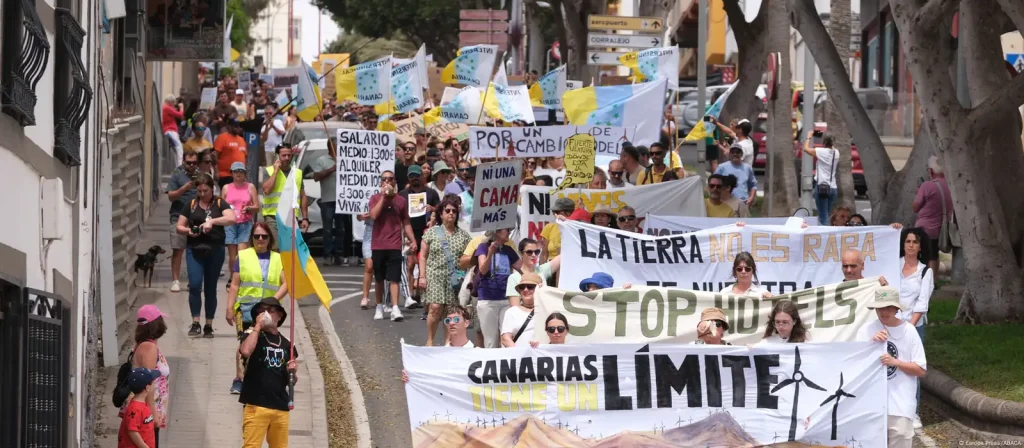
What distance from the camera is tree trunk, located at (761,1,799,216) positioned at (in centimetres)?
2344

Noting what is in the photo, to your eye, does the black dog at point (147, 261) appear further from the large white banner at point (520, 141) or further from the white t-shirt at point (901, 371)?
the white t-shirt at point (901, 371)

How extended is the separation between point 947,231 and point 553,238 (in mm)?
4926

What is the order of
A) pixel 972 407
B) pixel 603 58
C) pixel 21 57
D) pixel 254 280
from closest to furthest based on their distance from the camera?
pixel 21 57, pixel 972 407, pixel 254 280, pixel 603 58

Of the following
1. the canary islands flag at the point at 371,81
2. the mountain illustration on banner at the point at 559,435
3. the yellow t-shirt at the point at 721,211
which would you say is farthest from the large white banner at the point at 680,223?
the canary islands flag at the point at 371,81

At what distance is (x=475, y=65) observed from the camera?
2772 cm

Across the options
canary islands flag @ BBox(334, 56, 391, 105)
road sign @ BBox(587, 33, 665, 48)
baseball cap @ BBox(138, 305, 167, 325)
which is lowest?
baseball cap @ BBox(138, 305, 167, 325)

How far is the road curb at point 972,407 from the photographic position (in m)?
11.4

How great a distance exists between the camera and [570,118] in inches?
814

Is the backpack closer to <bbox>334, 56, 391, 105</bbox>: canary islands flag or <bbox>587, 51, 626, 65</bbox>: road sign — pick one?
<bbox>334, 56, 391, 105</bbox>: canary islands flag

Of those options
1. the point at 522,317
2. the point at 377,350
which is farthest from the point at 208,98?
the point at 522,317

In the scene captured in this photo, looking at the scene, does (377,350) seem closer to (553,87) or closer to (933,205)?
(933,205)

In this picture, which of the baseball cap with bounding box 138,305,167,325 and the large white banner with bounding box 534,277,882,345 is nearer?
the baseball cap with bounding box 138,305,167,325

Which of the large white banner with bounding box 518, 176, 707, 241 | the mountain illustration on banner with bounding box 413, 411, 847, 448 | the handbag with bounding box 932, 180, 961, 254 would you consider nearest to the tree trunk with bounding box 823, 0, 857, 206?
the handbag with bounding box 932, 180, 961, 254

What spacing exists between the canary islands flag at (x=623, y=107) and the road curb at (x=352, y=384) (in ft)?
15.3
